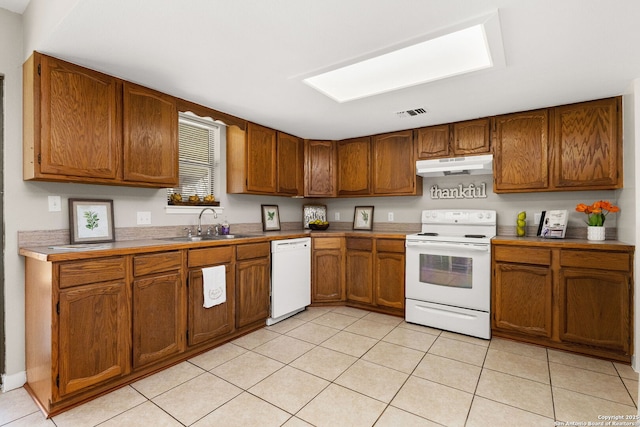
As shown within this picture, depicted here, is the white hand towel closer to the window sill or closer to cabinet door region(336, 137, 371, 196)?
the window sill

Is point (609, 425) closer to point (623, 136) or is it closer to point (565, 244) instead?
point (565, 244)

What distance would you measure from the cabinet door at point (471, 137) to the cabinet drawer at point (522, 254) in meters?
1.08

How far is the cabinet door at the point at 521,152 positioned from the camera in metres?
3.06

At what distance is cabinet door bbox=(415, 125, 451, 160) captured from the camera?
360cm

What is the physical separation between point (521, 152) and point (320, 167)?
7.89 ft

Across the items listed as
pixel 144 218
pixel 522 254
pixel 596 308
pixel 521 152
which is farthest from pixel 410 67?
pixel 144 218

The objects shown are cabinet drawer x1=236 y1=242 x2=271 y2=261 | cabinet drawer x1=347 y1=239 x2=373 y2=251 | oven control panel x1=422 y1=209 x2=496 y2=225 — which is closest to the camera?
cabinet drawer x1=236 y1=242 x2=271 y2=261

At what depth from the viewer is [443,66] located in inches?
95.3

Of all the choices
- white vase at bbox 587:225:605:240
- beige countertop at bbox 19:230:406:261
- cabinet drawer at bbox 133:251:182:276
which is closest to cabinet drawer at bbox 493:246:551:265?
white vase at bbox 587:225:605:240

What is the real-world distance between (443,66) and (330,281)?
263 centimetres

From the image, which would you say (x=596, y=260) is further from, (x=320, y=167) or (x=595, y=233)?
(x=320, y=167)

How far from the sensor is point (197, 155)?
340cm

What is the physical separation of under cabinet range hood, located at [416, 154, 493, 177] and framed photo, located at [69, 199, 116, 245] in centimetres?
315

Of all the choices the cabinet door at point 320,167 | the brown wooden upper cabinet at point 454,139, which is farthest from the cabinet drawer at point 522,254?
the cabinet door at point 320,167
